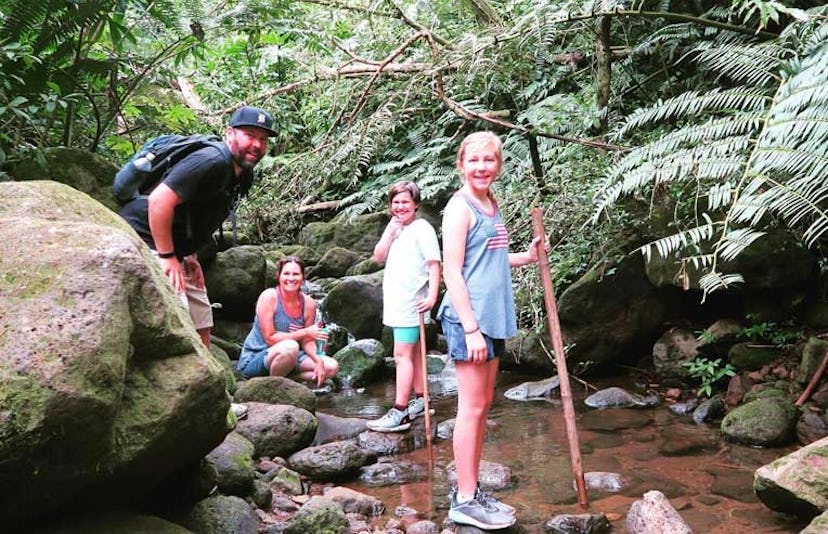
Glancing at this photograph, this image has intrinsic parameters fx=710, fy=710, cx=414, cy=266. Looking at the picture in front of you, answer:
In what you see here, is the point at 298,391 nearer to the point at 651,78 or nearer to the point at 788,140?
the point at 788,140

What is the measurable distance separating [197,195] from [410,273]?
6.80 ft

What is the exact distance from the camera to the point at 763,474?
325cm

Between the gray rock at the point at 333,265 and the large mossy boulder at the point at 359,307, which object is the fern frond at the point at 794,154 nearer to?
the large mossy boulder at the point at 359,307

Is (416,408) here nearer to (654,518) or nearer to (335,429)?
(335,429)

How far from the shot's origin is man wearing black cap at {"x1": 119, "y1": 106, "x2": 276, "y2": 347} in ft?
10.6

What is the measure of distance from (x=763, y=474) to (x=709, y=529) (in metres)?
0.35

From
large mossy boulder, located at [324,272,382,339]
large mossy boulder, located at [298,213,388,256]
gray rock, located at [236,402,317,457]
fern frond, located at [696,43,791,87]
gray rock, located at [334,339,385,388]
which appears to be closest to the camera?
fern frond, located at [696,43,791,87]

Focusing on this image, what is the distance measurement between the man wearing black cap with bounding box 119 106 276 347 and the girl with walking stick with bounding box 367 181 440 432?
170 centimetres

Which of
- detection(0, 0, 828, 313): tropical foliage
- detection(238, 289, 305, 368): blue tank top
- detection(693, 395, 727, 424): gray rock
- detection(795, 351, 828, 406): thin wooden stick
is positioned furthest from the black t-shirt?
detection(795, 351, 828, 406): thin wooden stick

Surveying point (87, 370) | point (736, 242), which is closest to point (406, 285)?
point (736, 242)

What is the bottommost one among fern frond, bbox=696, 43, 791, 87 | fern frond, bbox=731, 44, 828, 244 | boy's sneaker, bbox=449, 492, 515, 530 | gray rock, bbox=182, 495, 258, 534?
boy's sneaker, bbox=449, 492, 515, 530

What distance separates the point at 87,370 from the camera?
1.96 metres

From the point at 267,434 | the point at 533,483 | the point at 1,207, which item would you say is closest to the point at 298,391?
the point at 267,434

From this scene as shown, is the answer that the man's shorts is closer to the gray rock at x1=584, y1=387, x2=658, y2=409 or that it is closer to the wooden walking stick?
the wooden walking stick
